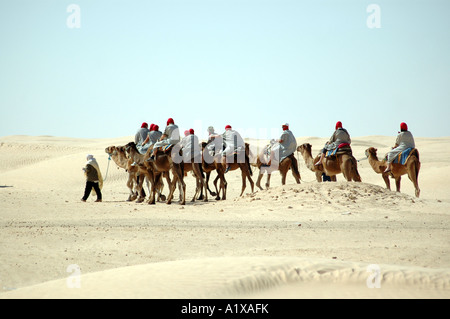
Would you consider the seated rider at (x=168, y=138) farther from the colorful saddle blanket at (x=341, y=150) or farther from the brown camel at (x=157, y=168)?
the colorful saddle blanket at (x=341, y=150)

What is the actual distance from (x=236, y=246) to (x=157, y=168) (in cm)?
808

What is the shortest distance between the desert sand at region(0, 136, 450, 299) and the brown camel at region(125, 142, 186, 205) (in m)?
0.70

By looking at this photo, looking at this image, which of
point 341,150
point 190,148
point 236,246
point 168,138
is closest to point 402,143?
point 341,150

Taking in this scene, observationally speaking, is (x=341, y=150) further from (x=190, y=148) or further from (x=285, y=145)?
(x=190, y=148)

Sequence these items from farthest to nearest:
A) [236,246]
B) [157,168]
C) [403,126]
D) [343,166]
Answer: [157,168] → [403,126] → [343,166] → [236,246]

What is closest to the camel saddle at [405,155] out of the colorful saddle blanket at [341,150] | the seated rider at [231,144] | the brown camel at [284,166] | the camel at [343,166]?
the camel at [343,166]

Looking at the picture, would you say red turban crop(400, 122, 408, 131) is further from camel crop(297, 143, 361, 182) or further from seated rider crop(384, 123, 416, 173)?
camel crop(297, 143, 361, 182)

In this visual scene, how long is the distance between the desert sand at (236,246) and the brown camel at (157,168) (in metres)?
0.70

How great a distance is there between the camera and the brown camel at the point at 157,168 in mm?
17312

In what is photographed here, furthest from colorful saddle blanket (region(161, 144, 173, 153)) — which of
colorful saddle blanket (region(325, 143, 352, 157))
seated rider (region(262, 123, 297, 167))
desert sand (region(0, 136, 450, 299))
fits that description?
colorful saddle blanket (region(325, 143, 352, 157))

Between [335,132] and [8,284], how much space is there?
11.7 metres

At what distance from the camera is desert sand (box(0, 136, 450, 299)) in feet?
19.1

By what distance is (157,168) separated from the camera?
1739 cm

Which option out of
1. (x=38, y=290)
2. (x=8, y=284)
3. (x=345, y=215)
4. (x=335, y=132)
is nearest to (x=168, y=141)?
(x=335, y=132)
